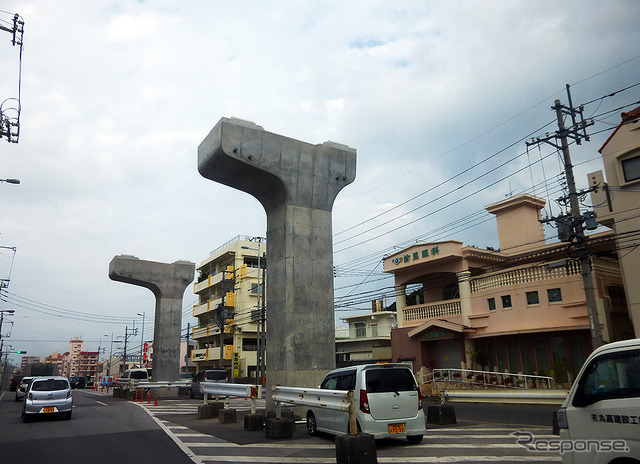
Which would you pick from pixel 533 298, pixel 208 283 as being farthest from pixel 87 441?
pixel 208 283

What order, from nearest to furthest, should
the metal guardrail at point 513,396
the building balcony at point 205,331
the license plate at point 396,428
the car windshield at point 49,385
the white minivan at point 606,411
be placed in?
the white minivan at point 606,411 → the license plate at point 396,428 → the metal guardrail at point 513,396 → the car windshield at point 49,385 → the building balcony at point 205,331

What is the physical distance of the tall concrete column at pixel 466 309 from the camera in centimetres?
2761

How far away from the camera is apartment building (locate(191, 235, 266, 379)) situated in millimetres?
52688

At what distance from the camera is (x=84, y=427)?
14047 mm

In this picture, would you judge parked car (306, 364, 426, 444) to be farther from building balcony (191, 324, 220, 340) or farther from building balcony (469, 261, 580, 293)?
building balcony (191, 324, 220, 340)

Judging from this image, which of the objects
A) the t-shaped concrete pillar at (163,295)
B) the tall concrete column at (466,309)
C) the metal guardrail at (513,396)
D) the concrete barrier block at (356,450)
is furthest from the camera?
the t-shaped concrete pillar at (163,295)

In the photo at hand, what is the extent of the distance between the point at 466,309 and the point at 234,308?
3227 centimetres

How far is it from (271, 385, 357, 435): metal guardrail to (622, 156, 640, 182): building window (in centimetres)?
1913

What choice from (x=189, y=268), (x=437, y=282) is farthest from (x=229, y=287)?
(x=437, y=282)

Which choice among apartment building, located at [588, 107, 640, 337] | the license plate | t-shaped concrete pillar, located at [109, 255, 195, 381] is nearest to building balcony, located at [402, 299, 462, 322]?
apartment building, located at [588, 107, 640, 337]

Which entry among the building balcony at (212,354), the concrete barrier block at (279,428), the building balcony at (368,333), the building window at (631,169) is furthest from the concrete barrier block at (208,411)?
the building balcony at (212,354)

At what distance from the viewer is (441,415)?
12867 millimetres

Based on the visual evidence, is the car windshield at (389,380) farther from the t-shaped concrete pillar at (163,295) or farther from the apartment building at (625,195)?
the t-shaped concrete pillar at (163,295)

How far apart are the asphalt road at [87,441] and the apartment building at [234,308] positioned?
111ft
